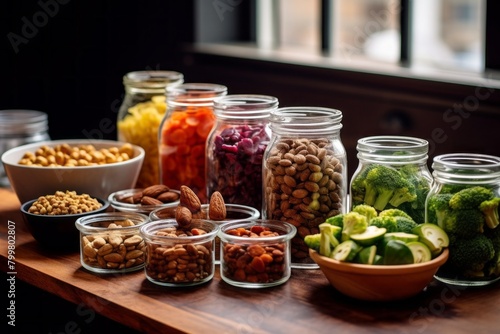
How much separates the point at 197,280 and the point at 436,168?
1.62 feet

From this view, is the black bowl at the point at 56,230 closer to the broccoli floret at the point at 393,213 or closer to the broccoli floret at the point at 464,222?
the broccoli floret at the point at 393,213

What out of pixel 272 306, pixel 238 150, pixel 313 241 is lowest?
pixel 272 306

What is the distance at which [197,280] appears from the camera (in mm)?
1545

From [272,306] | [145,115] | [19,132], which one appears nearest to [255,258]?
[272,306]

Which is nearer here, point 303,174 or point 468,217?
point 468,217

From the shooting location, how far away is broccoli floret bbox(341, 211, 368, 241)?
1.44 m

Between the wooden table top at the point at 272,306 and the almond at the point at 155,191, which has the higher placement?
the almond at the point at 155,191

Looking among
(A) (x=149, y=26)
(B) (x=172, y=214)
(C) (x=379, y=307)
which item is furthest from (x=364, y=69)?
(C) (x=379, y=307)

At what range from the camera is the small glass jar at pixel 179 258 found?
1.53 metres

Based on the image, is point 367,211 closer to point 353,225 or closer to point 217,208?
point 353,225

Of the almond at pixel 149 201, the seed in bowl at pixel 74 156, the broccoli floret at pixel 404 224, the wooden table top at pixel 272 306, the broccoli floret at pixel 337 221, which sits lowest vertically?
the wooden table top at pixel 272 306

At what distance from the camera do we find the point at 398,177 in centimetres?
157

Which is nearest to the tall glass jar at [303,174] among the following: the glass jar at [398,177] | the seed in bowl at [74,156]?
the glass jar at [398,177]

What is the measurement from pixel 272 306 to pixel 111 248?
38 cm
